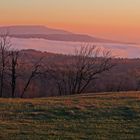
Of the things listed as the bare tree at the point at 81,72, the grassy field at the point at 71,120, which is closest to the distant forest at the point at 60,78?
the bare tree at the point at 81,72

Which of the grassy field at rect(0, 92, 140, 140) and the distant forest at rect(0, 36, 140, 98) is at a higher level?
the grassy field at rect(0, 92, 140, 140)

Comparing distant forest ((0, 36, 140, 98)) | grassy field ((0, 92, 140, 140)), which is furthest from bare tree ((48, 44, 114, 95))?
grassy field ((0, 92, 140, 140))

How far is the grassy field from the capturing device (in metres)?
16.9

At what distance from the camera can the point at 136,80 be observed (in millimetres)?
74938

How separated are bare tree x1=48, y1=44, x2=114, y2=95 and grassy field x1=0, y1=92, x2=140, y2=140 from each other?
33577mm

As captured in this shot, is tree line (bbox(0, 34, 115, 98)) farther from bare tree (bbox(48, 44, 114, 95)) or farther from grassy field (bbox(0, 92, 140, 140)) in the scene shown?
grassy field (bbox(0, 92, 140, 140))

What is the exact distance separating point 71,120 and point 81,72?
4248 centimetres

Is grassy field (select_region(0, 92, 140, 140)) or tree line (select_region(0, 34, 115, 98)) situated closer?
grassy field (select_region(0, 92, 140, 140))

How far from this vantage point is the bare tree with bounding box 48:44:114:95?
201 ft

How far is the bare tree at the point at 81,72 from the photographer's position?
201 ft

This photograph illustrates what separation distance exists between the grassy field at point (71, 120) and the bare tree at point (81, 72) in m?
33.6

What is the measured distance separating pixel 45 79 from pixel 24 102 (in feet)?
140

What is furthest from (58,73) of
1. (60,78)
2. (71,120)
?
(71,120)

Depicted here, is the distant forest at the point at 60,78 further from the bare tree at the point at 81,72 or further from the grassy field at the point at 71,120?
the grassy field at the point at 71,120
